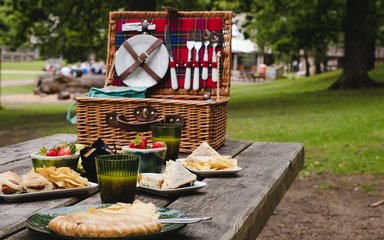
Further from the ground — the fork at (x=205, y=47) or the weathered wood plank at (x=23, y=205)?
the fork at (x=205, y=47)

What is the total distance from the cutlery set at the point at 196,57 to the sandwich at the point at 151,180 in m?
1.91

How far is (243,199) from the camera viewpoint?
247 centimetres

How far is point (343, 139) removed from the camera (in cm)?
991

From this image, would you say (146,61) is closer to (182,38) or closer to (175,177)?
(182,38)

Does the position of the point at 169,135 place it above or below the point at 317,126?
above

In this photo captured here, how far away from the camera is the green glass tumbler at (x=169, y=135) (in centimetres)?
308

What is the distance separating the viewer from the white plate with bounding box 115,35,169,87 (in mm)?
4473

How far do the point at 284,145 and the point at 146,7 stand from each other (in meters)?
10.0

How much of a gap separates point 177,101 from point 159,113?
138 mm

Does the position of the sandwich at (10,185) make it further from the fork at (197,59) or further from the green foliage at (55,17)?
the green foliage at (55,17)

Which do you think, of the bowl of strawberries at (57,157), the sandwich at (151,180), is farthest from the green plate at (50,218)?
the bowl of strawberries at (57,157)

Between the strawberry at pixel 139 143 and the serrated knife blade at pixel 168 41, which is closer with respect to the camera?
the strawberry at pixel 139 143

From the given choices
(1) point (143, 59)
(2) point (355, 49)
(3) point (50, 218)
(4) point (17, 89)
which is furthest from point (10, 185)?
(4) point (17, 89)

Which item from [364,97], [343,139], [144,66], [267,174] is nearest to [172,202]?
[267,174]
